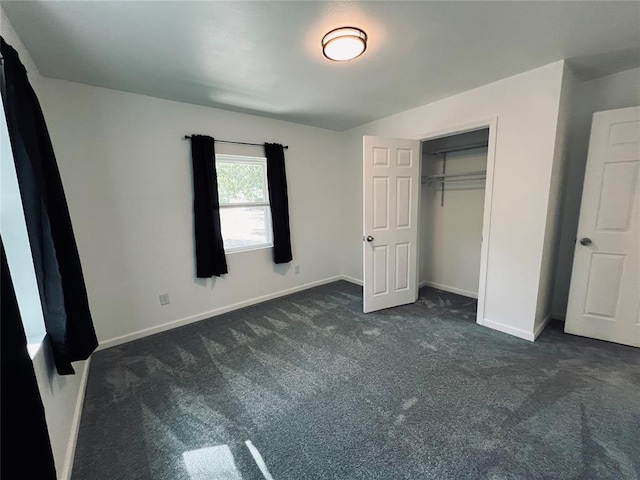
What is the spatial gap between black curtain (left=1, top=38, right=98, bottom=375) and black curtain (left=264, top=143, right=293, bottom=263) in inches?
85.7

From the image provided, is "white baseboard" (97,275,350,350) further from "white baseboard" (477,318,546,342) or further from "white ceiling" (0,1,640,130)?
"white ceiling" (0,1,640,130)

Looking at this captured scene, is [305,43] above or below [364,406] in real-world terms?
above

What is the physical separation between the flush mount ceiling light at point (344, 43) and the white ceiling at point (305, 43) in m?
0.05

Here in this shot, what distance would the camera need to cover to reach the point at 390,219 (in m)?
Answer: 3.14

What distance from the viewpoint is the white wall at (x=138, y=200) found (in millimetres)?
2354

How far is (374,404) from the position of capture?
5.85 ft

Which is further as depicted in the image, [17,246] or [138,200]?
[138,200]

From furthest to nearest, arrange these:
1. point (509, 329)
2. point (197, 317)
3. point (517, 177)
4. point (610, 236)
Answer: point (197, 317)
point (509, 329)
point (517, 177)
point (610, 236)

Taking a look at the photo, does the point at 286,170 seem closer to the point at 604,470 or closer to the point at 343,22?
the point at 343,22

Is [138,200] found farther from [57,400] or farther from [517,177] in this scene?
[517,177]

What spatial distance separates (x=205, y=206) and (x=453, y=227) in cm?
327

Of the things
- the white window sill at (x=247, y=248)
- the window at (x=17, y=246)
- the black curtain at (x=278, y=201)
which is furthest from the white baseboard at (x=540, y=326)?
the window at (x=17, y=246)

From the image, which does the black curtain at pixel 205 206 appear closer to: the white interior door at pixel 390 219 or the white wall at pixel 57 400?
the white wall at pixel 57 400

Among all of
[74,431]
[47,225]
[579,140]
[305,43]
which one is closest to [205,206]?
[47,225]
